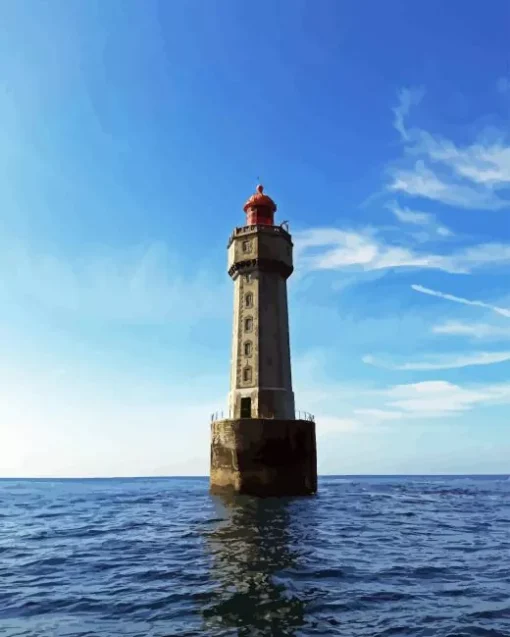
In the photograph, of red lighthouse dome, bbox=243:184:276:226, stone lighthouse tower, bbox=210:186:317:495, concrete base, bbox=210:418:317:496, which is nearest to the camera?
concrete base, bbox=210:418:317:496

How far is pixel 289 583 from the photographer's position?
11.5 m

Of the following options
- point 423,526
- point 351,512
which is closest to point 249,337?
point 351,512

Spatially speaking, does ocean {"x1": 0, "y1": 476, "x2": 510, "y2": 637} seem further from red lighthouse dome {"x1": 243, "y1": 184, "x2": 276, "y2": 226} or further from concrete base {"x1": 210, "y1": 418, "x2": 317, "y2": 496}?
red lighthouse dome {"x1": 243, "y1": 184, "x2": 276, "y2": 226}

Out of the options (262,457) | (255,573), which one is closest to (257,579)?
(255,573)

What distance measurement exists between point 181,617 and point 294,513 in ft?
52.8

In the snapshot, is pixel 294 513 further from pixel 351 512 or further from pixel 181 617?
pixel 181 617

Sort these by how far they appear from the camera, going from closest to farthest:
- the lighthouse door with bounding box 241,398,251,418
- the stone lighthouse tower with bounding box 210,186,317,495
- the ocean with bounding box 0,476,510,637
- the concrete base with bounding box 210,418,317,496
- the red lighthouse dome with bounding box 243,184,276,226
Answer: the ocean with bounding box 0,476,510,637 → the concrete base with bounding box 210,418,317,496 → the stone lighthouse tower with bounding box 210,186,317,495 → the lighthouse door with bounding box 241,398,251,418 → the red lighthouse dome with bounding box 243,184,276,226

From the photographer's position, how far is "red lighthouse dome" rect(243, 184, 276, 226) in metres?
39.5

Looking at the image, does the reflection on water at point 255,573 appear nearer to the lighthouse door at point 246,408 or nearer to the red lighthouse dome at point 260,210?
the lighthouse door at point 246,408

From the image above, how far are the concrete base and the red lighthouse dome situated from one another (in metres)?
15.3

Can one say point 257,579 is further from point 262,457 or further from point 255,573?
point 262,457

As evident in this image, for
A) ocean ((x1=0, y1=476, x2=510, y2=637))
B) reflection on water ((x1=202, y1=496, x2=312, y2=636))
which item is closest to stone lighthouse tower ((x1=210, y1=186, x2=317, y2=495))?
reflection on water ((x1=202, y1=496, x2=312, y2=636))

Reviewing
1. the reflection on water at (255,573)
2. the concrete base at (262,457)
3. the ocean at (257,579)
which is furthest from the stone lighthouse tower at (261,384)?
the ocean at (257,579)

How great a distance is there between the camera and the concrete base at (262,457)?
3180 cm
